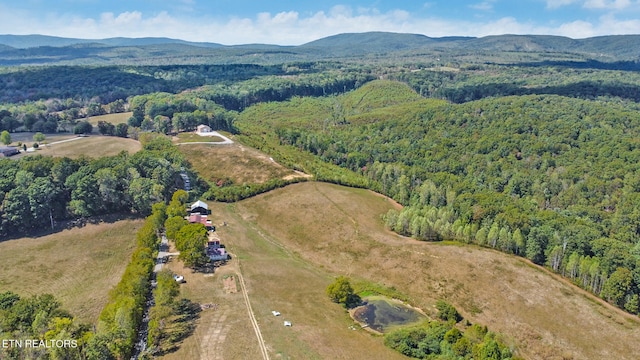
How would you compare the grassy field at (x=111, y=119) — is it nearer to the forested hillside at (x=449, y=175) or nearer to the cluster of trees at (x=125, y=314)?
the forested hillside at (x=449, y=175)

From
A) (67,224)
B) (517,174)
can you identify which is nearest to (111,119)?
(67,224)

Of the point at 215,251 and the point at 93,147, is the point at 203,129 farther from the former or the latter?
the point at 215,251

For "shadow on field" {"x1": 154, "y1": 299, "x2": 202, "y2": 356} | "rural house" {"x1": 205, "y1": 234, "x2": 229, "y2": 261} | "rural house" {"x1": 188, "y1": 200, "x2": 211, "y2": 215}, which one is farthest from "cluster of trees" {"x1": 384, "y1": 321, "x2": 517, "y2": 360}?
"rural house" {"x1": 188, "y1": 200, "x2": 211, "y2": 215}

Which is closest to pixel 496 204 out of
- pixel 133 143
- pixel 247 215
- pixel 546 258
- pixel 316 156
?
pixel 546 258

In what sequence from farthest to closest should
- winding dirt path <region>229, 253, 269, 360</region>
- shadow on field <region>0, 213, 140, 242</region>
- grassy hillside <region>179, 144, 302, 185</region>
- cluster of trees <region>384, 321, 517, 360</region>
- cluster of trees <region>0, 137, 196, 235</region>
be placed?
grassy hillside <region>179, 144, 302, 185</region>
cluster of trees <region>0, 137, 196, 235</region>
shadow on field <region>0, 213, 140, 242</region>
winding dirt path <region>229, 253, 269, 360</region>
cluster of trees <region>384, 321, 517, 360</region>

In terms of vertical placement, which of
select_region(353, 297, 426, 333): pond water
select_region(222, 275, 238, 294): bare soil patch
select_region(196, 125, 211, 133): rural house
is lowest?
select_region(353, 297, 426, 333): pond water

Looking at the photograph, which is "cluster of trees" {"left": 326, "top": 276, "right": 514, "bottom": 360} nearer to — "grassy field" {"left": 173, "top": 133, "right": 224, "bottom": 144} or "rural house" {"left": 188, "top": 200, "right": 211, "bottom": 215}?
"rural house" {"left": 188, "top": 200, "right": 211, "bottom": 215}
